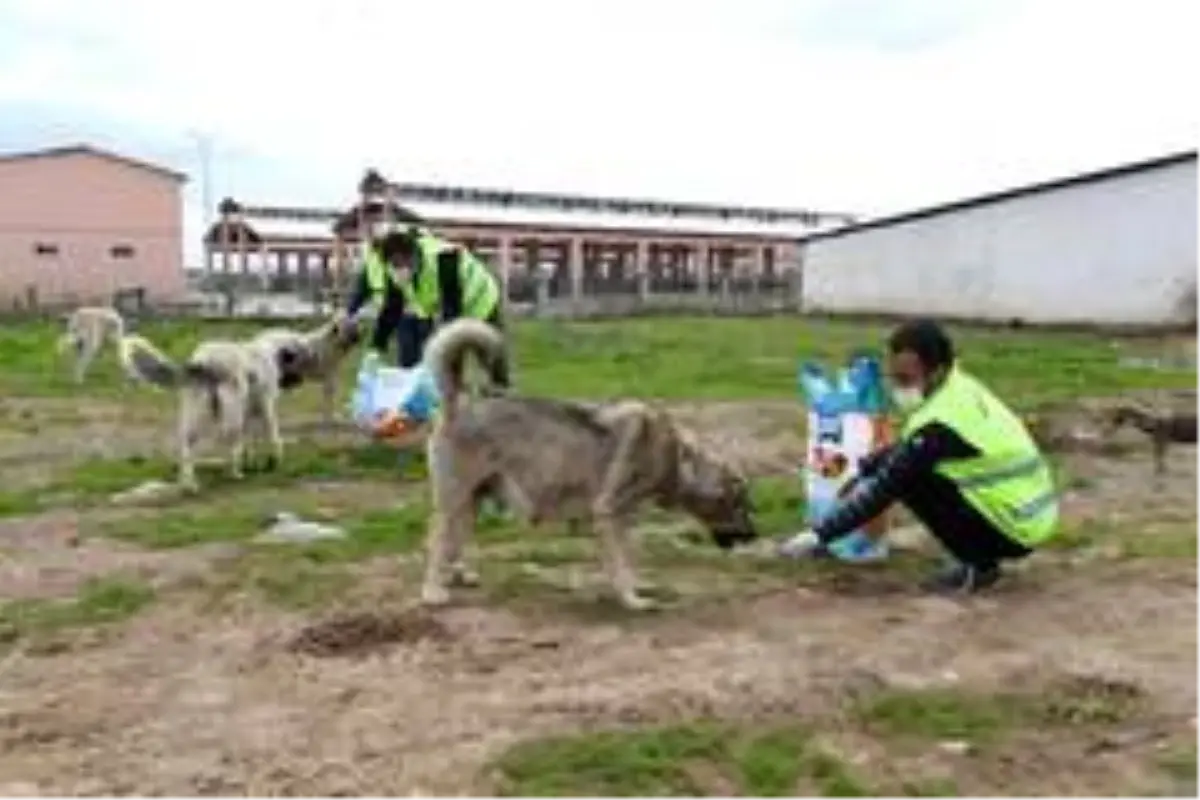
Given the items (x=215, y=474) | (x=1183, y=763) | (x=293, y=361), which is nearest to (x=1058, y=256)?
(x=293, y=361)

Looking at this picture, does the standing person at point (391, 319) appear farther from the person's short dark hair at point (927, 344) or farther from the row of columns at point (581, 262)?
the row of columns at point (581, 262)

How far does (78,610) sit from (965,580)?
161 inches

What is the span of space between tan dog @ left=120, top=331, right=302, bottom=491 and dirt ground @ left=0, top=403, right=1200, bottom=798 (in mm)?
2995

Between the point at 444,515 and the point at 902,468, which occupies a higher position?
the point at 902,468

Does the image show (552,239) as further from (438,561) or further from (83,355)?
(438,561)

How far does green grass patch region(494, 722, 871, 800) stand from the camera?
505 cm

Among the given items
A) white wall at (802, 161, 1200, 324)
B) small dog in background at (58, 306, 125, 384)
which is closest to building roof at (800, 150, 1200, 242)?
white wall at (802, 161, 1200, 324)

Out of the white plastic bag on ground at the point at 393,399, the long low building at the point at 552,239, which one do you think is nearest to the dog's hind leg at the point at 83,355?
the white plastic bag on ground at the point at 393,399

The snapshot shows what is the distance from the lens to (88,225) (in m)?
63.3

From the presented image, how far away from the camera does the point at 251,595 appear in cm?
771

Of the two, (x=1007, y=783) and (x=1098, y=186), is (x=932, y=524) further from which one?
(x=1098, y=186)

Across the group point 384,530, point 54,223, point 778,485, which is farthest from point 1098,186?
point 54,223

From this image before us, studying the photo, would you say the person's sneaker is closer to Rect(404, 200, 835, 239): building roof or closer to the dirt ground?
the dirt ground

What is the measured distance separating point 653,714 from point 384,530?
396cm
